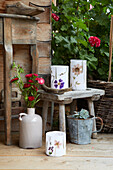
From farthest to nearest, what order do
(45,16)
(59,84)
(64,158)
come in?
(45,16)
(59,84)
(64,158)

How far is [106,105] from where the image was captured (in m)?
2.64

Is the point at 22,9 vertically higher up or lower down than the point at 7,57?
higher up

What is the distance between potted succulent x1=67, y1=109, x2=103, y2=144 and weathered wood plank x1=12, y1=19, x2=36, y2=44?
685 mm

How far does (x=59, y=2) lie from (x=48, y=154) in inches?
65.7

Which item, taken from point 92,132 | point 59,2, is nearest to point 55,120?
point 92,132

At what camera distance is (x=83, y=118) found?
2287mm

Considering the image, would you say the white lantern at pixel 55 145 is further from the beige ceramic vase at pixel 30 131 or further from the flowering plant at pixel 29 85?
the flowering plant at pixel 29 85

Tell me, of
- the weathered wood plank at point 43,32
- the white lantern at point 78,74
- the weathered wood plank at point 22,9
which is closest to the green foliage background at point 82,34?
the weathered wood plank at point 43,32

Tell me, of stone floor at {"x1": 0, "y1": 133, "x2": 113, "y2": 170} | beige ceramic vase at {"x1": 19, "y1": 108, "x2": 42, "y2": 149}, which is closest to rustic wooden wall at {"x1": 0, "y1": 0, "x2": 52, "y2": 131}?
beige ceramic vase at {"x1": 19, "y1": 108, "x2": 42, "y2": 149}

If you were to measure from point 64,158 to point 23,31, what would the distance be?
3.26ft

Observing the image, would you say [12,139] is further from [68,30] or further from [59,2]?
[59,2]

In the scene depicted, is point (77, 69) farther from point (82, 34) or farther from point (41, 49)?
point (82, 34)

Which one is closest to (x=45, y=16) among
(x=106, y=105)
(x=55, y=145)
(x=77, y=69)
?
(x=77, y=69)

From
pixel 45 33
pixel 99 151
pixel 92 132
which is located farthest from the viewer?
pixel 45 33
